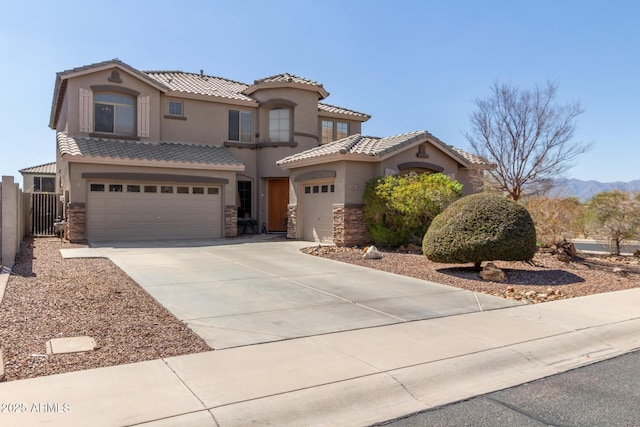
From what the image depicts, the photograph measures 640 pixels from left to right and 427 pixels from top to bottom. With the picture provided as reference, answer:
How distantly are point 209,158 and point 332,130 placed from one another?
7549 mm

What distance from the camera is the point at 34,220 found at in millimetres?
20375

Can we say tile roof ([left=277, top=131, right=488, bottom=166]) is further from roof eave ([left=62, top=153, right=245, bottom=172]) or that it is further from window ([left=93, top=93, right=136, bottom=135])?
window ([left=93, top=93, right=136, bottom=135])

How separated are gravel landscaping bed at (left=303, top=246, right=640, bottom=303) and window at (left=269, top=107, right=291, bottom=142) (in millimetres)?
8794

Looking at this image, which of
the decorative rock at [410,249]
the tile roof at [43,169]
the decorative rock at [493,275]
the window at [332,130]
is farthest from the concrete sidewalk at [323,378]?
the tile roof at [43,169]

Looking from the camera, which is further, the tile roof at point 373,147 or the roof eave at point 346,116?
the roof eave at point 346,116

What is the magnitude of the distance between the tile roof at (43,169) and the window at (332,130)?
21757 mm

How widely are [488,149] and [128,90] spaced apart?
14.6 meters

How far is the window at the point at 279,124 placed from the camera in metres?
23.0

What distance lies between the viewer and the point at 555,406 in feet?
15.0

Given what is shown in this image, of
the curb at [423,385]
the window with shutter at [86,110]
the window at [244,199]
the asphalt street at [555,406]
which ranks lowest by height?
the asphalt street at [555,406]

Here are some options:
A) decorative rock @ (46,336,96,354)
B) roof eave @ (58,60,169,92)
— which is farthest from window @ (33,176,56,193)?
decorative rock @ (46,336,96,354)

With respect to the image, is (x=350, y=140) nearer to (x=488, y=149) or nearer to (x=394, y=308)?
(x=488, y=149)

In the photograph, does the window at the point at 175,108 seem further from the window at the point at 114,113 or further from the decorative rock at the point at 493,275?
the decorative rock at the point at 493,275

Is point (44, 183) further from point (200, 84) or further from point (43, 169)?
point (200, 84)
